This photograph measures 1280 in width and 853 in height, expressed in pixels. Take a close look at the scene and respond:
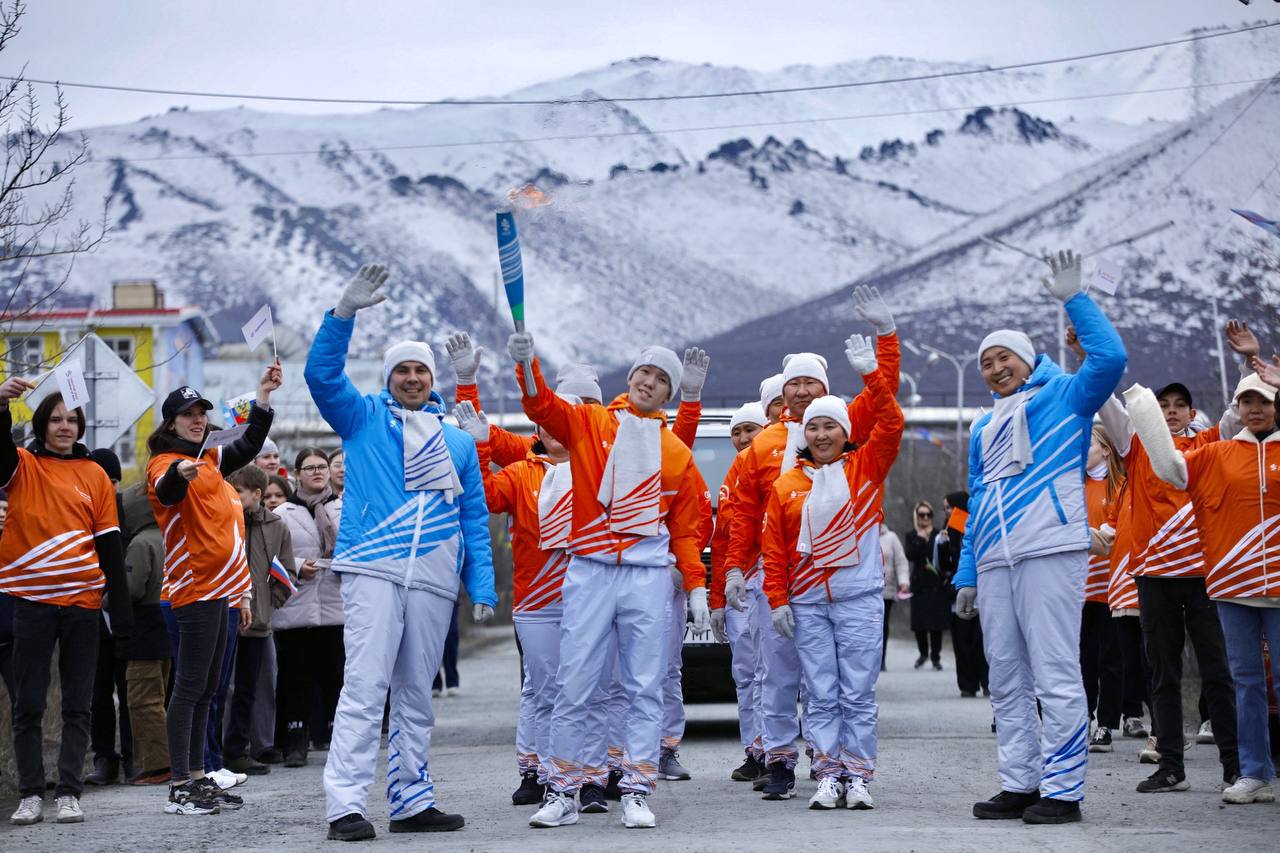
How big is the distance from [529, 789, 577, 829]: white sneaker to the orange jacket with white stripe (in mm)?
3467

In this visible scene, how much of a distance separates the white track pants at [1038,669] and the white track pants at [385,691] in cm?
263

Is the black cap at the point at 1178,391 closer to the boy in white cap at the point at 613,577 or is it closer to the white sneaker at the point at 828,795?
the white sneaker at the point at 828,795

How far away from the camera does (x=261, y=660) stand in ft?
40.7

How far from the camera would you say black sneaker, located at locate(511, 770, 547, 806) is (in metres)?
9.63

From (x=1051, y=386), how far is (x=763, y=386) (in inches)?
123

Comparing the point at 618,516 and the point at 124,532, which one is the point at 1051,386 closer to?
the point at 618,516

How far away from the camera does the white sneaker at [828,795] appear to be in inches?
356

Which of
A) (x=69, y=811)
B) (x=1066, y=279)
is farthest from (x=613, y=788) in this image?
(x=1066, y=279)

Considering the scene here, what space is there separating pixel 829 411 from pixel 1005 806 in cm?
222

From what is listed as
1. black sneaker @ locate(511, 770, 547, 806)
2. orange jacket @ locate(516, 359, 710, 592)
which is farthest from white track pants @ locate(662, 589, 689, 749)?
orange jacket @ locate(516, 359, 710, 592)

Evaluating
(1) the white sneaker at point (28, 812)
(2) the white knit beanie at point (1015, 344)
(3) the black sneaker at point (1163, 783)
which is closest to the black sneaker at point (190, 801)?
(1) the white sneaker at point (28, 812)

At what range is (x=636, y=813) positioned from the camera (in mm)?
8391

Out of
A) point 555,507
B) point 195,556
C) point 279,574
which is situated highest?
point 555,507

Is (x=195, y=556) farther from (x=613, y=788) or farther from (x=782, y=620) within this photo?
(x=782, y=620)
